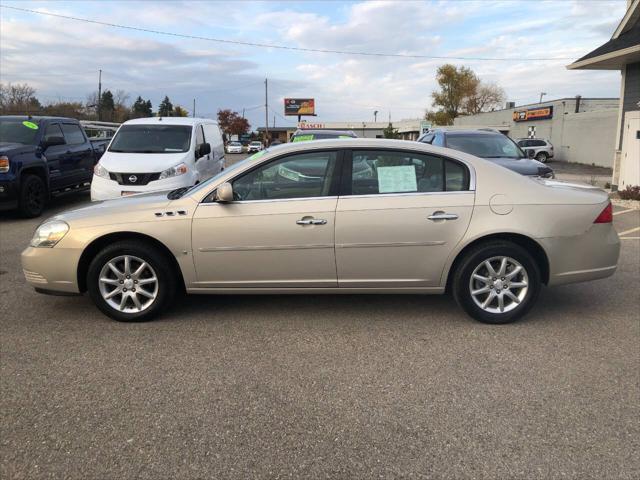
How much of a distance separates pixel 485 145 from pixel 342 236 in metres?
6.79

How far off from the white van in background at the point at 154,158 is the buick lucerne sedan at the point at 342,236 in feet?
15.1

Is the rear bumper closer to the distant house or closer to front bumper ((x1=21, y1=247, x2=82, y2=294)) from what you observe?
front bumper ((x1=21, y1=247, x2=82, y2=294))

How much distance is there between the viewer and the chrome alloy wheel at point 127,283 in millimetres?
4449

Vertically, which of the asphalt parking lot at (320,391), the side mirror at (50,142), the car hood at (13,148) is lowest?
the asphalt parking lot at (320,391)

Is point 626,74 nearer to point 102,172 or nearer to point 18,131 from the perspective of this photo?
point 102,172

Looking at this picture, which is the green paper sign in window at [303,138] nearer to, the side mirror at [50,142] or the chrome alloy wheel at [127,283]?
the side mirror at [50,142]

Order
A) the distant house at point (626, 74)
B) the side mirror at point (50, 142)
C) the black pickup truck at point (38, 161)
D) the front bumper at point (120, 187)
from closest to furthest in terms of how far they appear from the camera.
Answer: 1. the front bumper at point (120, 187)
2. the black pickup truck at point (38, 161)
3. the side mirror at point (50, 142)
4. the distant house at point (626, 74)

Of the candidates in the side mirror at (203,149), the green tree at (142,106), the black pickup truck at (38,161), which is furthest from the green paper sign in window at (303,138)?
the green tree at (142,106)

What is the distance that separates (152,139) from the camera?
33.1ft

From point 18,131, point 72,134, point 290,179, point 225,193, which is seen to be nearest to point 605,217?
point 290,179

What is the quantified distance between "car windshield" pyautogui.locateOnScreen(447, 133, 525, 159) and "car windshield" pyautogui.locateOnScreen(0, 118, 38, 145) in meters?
8.30

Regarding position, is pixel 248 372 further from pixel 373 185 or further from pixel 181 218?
pixel 373 185

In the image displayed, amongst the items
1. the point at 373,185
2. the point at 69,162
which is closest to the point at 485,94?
the point at 69,162

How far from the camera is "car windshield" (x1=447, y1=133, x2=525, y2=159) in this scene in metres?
9.91
